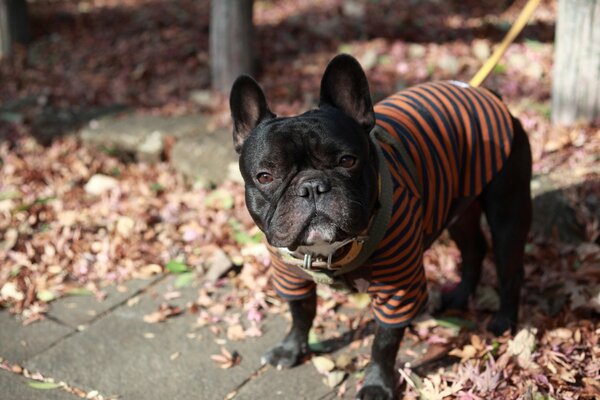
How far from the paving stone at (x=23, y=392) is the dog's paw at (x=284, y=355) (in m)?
0.96

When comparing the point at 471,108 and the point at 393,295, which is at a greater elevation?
the point at 471,108

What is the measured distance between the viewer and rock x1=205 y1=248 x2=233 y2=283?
4450mm

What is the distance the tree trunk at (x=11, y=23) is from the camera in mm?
8461

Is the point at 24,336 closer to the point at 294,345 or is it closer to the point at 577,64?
the point at 294,345

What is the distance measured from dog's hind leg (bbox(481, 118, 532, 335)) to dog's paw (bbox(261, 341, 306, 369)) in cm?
105

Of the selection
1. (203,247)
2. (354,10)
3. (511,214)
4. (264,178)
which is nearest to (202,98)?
(203,247)

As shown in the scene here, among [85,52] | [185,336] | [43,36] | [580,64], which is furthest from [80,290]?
[43,36]

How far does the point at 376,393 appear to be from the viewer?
328cm

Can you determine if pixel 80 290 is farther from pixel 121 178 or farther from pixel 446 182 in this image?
pixel 446 182

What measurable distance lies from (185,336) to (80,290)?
2.89 feet

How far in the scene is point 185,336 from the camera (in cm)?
395

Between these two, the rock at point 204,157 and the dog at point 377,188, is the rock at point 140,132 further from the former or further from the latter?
the dog at point 377,188

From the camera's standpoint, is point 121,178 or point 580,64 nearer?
point 580,64

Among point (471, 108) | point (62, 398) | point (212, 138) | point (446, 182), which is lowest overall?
point (62, 398)
